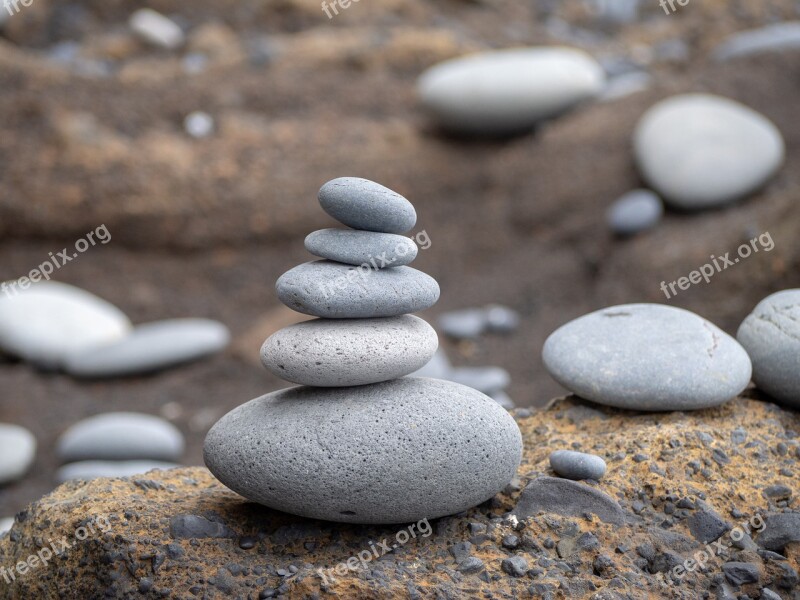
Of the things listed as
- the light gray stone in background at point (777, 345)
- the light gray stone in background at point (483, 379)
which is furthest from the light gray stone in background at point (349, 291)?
the light gray stone in background at point (483, 379)

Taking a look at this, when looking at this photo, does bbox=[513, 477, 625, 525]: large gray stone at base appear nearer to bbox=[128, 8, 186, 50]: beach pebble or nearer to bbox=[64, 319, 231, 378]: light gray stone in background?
bbox=[64, 319, 231, 378]: light gray stone in background

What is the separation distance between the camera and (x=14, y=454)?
6.07 metres

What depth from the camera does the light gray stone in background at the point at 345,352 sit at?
2.83m

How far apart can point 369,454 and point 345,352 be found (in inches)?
14.1

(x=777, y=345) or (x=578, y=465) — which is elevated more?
(x=777, y=345)

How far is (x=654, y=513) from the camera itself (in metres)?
2.98

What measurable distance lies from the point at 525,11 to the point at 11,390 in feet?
27.5

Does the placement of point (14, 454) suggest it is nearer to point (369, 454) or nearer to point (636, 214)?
point (369, 454)

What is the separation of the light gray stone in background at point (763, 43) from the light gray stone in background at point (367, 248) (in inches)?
316

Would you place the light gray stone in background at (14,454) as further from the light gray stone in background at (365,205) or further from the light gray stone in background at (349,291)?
the light gray stone in background at (365,205)

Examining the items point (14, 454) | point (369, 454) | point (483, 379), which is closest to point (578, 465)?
point (369, 454)

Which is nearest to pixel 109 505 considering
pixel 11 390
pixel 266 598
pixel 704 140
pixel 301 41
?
pixel 266 598

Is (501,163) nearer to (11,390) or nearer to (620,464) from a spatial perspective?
(11,390)

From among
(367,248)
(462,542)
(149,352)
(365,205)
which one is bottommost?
(462,542)
